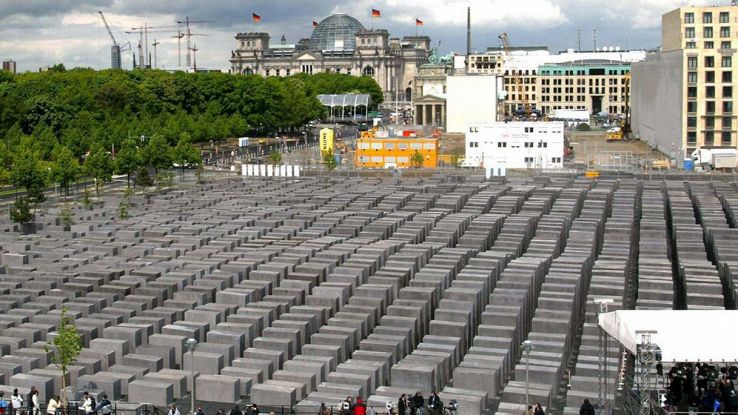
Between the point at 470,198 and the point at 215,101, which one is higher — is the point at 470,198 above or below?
below

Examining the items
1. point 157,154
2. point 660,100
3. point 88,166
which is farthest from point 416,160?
point 660,100

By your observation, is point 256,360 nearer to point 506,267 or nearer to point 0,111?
point 506,267

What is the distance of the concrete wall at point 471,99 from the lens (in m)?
129

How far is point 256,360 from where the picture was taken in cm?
2398

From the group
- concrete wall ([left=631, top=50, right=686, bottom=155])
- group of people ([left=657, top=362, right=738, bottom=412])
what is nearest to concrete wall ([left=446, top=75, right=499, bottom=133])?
concrete wall ([left=631, top=50, right=686, bottom=155])

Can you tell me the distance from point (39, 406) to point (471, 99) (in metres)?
113

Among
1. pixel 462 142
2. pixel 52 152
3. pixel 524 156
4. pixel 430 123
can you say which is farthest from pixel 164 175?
pixel 430 123

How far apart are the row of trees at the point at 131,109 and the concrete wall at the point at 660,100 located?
4380cm

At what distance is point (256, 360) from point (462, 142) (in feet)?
300

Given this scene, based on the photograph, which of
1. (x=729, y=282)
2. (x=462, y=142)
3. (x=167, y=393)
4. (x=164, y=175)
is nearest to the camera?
(x=167, y=393)

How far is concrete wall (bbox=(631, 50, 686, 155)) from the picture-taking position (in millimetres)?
83438

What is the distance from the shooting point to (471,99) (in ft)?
427

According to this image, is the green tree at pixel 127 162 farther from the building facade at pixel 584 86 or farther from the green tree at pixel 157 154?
the building facade at pixel 584 86

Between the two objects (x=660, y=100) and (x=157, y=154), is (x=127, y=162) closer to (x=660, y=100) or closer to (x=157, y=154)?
(x=157, y=154)
